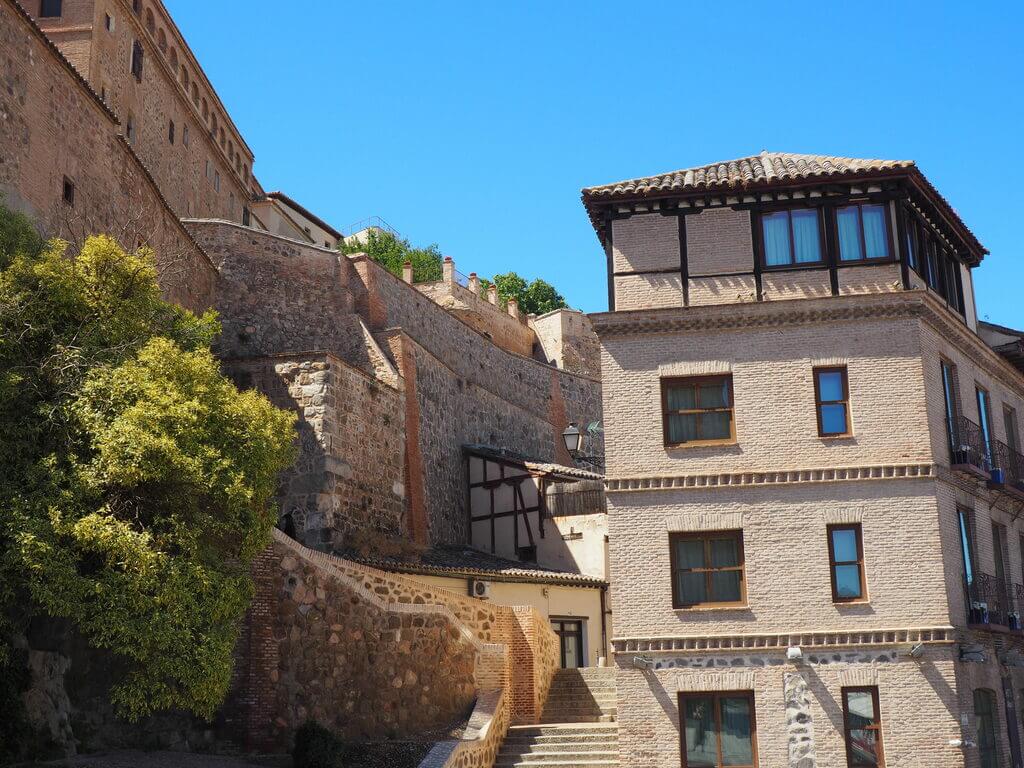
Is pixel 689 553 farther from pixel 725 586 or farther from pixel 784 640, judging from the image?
pixel 784 640

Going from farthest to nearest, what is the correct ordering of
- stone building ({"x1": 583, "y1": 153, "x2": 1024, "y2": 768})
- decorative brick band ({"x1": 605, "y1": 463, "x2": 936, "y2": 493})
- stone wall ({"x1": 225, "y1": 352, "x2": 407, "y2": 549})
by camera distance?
stone wall ({"x1": 225, "y1": 352, "x2": 407, "y2": 549}), decorative brick band ({"x1": 605, "y1": 463, "x2": 936, "y2": 493}), stone building ({"x1": 583, "y1": 153, "x2": 1024, "y2": 768})

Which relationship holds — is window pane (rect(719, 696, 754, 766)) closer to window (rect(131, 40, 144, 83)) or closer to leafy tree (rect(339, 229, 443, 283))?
window (rect(131, 40, 144, 83))

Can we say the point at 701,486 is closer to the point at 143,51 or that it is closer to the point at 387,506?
the point at 387,506

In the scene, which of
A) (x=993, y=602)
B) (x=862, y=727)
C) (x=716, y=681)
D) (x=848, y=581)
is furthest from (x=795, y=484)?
(x=993, y=602)

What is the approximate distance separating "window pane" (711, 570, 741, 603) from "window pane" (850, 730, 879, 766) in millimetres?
2552

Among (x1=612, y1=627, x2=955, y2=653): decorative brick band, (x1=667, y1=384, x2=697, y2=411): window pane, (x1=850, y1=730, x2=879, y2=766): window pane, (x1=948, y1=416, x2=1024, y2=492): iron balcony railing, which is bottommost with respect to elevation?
(x1=850, y1=730, x2=879, y2=766): window pane

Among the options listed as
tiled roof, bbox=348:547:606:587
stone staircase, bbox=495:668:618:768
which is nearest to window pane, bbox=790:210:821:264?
stone staircase, bbox=495:668:618:768

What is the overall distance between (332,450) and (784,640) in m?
11.7

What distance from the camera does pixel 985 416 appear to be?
71.4 feet

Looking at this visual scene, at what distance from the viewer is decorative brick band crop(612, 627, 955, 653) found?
17891mm

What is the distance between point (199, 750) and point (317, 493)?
8333mm

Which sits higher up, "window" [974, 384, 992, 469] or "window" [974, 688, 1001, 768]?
"window" [974, 384, 992, 469]

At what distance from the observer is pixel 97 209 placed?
82.3 feet

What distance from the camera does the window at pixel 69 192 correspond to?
23.9m
